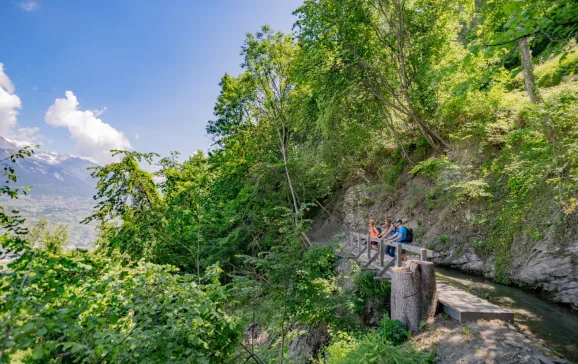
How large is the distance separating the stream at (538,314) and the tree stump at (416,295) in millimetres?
1958

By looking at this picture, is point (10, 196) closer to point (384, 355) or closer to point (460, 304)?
point (384, 355)

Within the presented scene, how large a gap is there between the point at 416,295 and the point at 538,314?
10.3ft

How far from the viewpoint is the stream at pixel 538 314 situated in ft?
17.5

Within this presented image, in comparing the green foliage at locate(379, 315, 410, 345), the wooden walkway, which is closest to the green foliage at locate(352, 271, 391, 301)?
the wooden walkway

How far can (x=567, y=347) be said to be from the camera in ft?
16.9

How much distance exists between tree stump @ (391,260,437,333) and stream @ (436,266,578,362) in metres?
1.96

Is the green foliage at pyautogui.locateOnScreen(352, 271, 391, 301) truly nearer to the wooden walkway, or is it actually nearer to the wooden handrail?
the wooden walkway

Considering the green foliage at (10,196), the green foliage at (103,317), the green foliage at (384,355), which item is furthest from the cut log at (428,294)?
the green foliage at (10,196)

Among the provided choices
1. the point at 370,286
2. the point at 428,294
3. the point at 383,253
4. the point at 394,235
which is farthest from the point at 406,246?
the point at 370,286

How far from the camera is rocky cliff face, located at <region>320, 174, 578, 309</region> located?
7113 mm

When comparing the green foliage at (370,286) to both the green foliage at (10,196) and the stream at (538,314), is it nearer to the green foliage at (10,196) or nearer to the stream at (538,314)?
the stream at (538,314)

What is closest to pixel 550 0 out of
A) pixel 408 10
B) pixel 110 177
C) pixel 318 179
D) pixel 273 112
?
pixel 408 10

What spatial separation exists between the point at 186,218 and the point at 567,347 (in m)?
14.4

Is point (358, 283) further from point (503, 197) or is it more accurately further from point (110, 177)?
point (110, 177)
